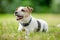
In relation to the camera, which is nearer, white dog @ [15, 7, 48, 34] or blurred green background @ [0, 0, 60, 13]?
white dog @ [15, 7, 48, 34]

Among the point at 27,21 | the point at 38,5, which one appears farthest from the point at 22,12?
the point at 38,5

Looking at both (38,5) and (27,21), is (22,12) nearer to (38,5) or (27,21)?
(27,21)

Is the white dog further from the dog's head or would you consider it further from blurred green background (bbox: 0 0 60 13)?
blurred green background (bbox: 0 0 60 13)

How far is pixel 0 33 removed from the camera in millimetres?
5094

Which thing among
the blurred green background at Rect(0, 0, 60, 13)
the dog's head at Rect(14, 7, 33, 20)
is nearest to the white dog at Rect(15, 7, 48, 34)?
the dog's head at Rect(14, 7, 33, 20)

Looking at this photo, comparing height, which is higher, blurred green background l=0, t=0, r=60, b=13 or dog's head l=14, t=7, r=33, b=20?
dog's head l=14, t=7, r=33, b=20

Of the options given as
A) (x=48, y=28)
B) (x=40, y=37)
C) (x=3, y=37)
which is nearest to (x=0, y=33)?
(x=3, y=37)

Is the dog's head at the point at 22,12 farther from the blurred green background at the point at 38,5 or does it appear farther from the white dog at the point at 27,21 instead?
the blurred green background at the point at 38,5

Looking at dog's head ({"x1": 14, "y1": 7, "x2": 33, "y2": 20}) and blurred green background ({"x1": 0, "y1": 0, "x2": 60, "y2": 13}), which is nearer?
dog's head ({"x1": 14, "y1": 7, "x2": 33, "y2": 20})

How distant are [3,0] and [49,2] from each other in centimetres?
116

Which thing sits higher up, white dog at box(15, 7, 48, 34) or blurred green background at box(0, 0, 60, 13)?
white dog at box(15, 7, 48, 34)

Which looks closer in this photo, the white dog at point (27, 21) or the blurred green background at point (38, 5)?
the white dog at point (27, 21)

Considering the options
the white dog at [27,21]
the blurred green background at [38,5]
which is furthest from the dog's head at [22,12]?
the blurred green background at [38,5]

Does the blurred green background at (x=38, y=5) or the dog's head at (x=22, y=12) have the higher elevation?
the dog's head at (x=22, y=12)
